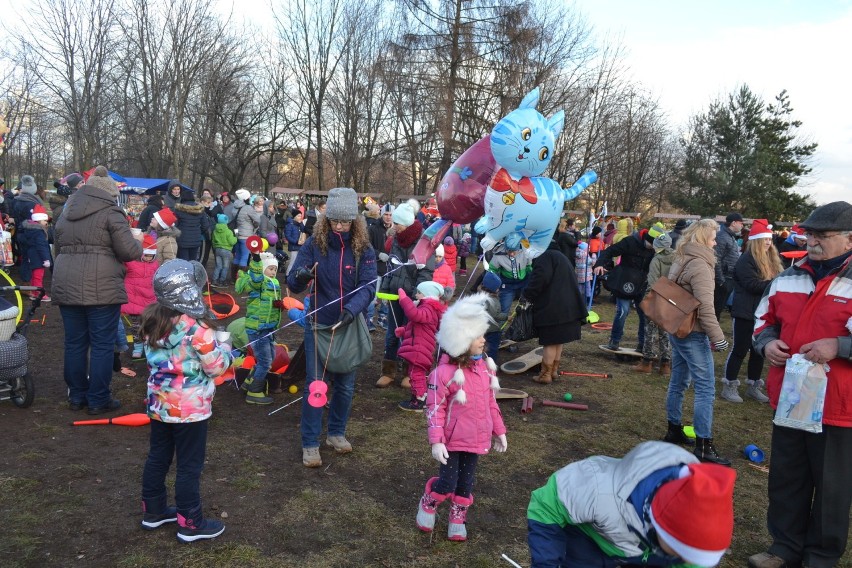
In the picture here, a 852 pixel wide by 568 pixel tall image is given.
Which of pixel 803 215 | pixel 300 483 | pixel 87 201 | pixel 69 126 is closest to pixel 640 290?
pixel 300 483

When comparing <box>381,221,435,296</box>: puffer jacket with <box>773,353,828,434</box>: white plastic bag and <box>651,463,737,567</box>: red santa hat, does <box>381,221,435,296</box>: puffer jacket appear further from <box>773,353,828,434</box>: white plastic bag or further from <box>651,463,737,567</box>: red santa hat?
<box>651,463,737,567</box>: red santa hat

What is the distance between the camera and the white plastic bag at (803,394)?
320 cm

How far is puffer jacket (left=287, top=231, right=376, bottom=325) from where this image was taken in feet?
14.2

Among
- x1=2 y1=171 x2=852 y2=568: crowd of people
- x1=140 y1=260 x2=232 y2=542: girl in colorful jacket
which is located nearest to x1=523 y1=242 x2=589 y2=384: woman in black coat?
x1=2 y1=171 x2=852 y2=568: crowd of people

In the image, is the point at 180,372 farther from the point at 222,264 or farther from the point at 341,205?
the point at 222,264

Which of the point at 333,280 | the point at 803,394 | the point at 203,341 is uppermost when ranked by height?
the point at 333,280

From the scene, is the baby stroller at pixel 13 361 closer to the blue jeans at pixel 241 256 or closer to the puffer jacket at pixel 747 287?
the puffer jacket at pixel 747 287

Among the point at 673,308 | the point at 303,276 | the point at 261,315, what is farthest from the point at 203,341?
the point at 673,308

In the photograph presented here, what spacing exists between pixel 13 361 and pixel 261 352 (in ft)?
6.70

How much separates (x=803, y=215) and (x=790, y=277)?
32.4 meters

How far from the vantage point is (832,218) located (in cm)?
323

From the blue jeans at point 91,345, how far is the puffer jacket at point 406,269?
9.34 feet

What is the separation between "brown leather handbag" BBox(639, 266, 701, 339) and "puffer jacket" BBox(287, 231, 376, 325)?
8.25ft

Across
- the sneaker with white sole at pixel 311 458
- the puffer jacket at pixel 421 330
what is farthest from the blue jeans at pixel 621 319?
the sneaker with white sole at pixel 311 458
